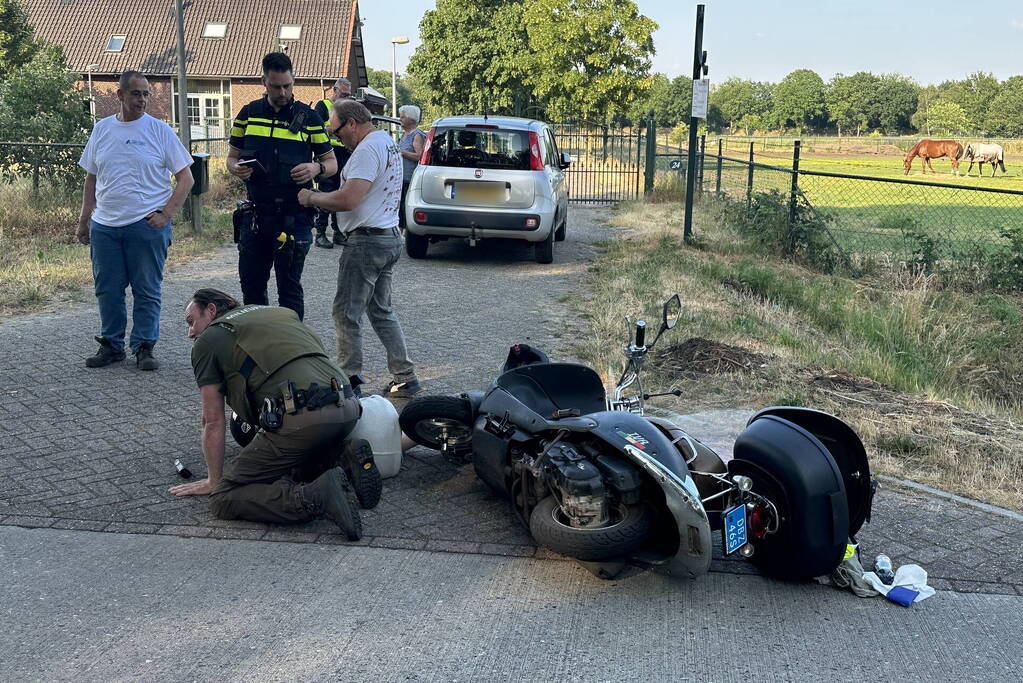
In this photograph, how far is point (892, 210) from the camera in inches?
891

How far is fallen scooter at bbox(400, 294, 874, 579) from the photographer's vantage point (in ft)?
13.4

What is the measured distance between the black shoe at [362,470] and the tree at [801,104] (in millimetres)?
87748

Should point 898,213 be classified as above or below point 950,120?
below

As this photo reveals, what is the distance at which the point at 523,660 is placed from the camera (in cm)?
366

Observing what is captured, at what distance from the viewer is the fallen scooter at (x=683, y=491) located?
161 inches

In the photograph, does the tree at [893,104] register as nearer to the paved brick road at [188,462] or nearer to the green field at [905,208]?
the green field at [905,208]

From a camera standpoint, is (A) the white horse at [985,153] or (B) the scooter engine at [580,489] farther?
(A) the white horse at [985,153]

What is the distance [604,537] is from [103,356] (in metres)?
4.72

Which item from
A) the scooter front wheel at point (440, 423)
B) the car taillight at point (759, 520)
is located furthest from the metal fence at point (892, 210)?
the car taillight at point (759, 520)

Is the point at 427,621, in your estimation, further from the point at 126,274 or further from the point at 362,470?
the point at 126,274

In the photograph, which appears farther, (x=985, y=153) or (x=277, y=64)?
(x=985, y=153)

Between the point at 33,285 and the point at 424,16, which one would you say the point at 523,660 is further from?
the point at 424,16

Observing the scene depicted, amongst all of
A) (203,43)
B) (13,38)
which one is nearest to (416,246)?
(13,38)

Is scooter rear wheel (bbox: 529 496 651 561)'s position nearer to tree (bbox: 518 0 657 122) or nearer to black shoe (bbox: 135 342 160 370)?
black shoe (bbox: 135 342 160 370)
